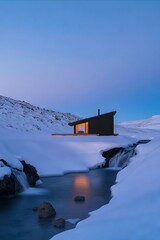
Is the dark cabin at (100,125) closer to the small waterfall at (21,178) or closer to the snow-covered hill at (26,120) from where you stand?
the small waterfall at (21,178)

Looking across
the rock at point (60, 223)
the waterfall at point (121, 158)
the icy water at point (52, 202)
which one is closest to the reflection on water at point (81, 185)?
the icy water at point (52, 202)

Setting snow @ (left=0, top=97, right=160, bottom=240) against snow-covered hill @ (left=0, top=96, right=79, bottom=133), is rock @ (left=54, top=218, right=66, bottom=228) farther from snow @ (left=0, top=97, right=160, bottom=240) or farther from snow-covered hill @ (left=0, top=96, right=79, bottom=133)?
snow-covered hill @ (left=0, top=96, right=79, bottom=133)

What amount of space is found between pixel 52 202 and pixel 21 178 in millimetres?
4495

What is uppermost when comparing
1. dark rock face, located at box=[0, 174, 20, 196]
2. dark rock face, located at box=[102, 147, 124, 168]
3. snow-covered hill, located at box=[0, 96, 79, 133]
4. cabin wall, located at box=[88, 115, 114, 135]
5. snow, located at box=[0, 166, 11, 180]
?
snow-covered hill, located at box=[0, 96, 79, 133]

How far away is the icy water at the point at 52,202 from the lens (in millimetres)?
11383

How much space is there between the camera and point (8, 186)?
57.4ft

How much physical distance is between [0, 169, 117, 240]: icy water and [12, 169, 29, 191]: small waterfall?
22.8 inches

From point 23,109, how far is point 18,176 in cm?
8810

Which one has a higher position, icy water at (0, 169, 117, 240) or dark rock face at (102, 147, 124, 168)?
dark rock face at (102, 147, 124, 168)

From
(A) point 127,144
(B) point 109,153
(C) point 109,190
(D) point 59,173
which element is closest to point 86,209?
(C) point 109,190

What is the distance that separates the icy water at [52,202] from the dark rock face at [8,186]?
0.52 meters

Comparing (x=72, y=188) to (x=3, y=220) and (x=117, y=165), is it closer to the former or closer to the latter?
(x=3, y=220)

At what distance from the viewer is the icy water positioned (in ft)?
37.3

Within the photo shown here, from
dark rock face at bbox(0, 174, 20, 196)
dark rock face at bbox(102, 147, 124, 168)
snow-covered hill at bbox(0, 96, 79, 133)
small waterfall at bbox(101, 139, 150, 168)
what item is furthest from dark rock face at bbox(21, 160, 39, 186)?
snow-covered hill at bbox(0, 96, 79, 133)
